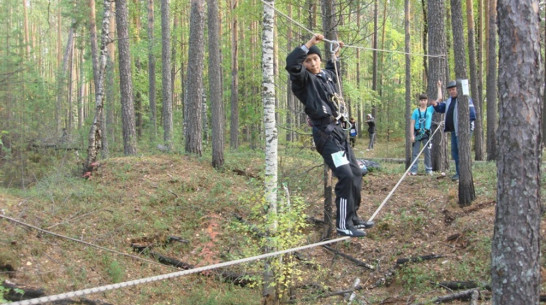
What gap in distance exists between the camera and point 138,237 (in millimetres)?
9211

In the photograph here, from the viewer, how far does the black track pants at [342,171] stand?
16.7ft

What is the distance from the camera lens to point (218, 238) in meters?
9.65

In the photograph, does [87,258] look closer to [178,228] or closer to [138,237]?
[138,237]

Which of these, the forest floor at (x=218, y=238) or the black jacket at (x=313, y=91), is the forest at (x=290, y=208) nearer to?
the forest floor at (x=218, y=238)

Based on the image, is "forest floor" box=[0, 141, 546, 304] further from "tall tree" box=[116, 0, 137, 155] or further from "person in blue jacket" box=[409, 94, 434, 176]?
"tall tree" box=[116, 0, 137, 155]

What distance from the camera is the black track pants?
5.09 m

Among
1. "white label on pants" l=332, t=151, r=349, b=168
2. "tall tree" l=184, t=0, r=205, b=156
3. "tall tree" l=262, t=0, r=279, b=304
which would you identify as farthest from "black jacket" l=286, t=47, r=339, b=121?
"tall tree" l=184, t=0, r=205, b=156

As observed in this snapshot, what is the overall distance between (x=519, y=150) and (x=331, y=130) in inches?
78.2

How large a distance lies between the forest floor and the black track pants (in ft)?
5.05

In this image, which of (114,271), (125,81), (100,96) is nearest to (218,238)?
(114,271)

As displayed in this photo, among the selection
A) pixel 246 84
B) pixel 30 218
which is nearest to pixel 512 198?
pixel 30 218

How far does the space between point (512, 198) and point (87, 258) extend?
7288 mm

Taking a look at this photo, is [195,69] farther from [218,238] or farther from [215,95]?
[218,238]

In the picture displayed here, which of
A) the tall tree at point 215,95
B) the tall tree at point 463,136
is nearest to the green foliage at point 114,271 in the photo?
the tall tree at point 215,95
